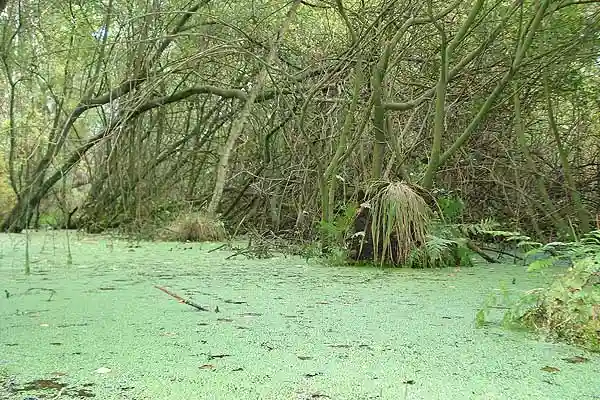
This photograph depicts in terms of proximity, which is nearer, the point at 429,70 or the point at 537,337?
the point at 537,337

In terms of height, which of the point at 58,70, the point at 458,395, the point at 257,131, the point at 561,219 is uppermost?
the point at 58,70

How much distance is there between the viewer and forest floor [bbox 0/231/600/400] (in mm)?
1229

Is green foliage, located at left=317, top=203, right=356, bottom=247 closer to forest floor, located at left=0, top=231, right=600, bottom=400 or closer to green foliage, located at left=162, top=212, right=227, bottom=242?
forest floor, located at left=0, top=231, right=600, bottom=400

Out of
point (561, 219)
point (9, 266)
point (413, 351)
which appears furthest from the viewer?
point (561, 219)

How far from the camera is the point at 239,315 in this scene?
1963 mm

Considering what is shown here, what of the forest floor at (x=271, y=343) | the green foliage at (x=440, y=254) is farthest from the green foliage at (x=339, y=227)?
the forest floor at (x=271, y=343)

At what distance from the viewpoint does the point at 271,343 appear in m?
1.59

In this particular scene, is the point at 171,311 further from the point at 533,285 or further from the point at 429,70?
the point at 429,70

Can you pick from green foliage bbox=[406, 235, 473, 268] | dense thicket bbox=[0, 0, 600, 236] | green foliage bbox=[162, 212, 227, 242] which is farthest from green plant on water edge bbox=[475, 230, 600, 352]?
green foliage bbox=[162, 212, 227, 242]

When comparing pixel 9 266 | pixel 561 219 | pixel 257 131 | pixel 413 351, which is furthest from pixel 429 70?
pixel 413 351

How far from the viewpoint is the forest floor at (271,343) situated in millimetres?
1229

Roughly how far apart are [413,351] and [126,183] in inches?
192

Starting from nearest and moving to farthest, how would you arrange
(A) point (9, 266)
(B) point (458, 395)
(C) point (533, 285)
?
(B) point (458, 395), (C) point (533, 285), (A) point (9, 266)

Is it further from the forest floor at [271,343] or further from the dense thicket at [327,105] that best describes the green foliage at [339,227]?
the forest floor at [271,343]
